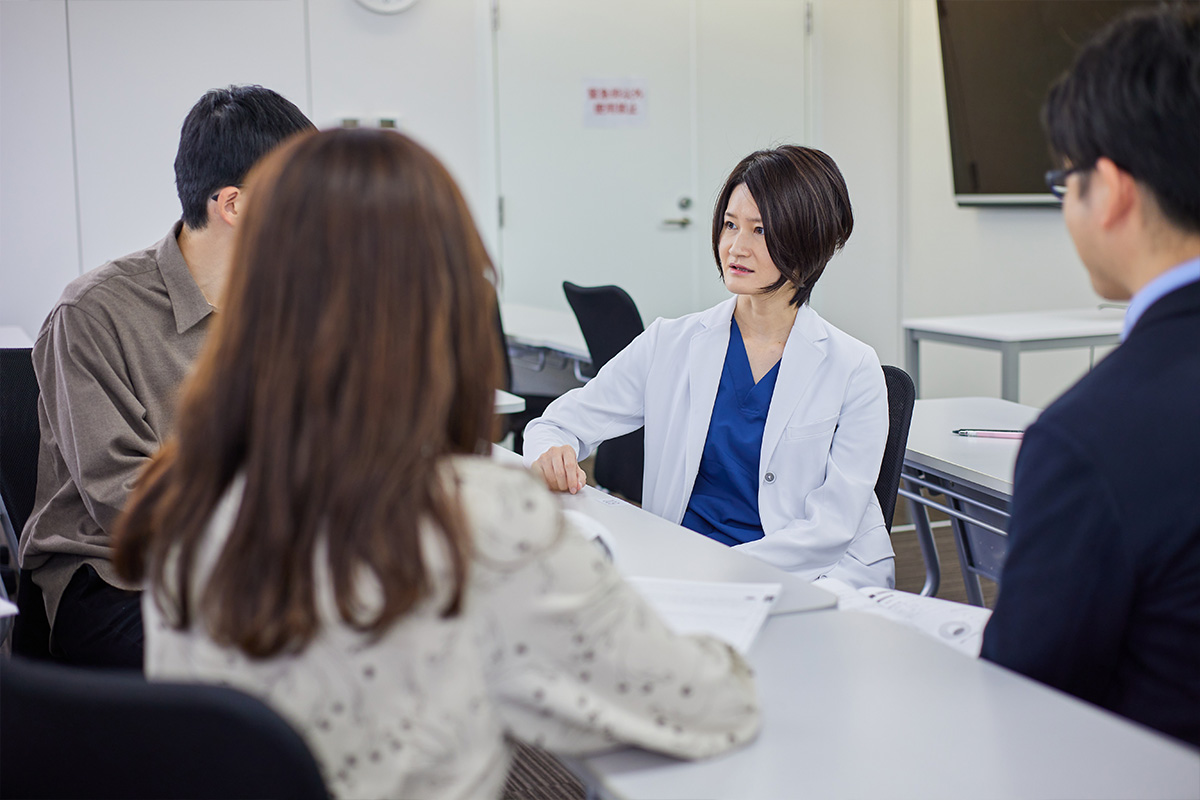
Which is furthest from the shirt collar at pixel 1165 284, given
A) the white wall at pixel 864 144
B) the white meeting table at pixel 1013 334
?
the white wall at pixel 864 144

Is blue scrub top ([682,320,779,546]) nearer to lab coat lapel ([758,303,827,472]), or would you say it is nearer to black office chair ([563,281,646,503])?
lab coat lapel ([758,303,827,472])

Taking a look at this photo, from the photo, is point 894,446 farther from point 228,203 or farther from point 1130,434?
point 228,203

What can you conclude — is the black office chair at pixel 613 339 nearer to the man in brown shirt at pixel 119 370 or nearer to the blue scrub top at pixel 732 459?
the blue scrub top at pixel 732 459

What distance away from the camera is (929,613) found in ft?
4.42

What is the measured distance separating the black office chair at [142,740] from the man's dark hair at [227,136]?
1167 millimetres

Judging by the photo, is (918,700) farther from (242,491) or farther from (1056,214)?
(1056,214)

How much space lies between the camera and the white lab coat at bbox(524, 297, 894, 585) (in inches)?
69.6

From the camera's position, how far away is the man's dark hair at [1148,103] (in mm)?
904

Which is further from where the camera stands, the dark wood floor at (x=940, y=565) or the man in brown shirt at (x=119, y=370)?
the dark wood floor at (x=940, y=565)

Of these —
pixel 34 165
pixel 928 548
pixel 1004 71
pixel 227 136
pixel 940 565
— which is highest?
pixel 1004 71

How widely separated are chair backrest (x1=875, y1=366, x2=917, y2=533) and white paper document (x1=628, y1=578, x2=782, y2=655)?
2.13 feet

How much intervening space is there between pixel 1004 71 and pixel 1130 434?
5008 millimetres

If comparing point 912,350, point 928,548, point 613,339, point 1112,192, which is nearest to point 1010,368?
point 912,350

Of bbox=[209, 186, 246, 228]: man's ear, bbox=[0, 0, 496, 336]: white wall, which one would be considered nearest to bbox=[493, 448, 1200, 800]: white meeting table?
bbox=[209, 186, 246, 228]: man's ear
